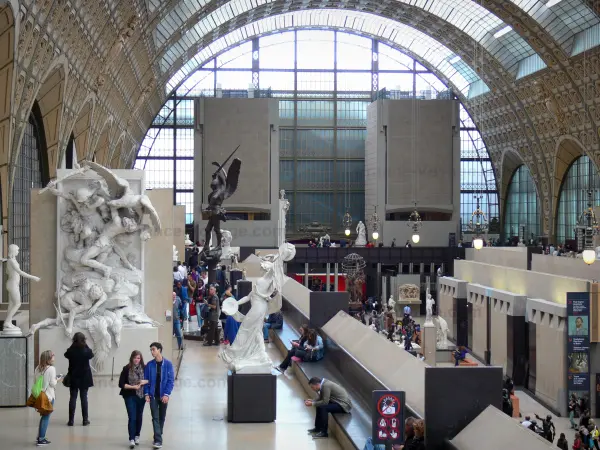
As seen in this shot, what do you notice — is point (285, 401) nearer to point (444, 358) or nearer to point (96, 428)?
point (96, 428)

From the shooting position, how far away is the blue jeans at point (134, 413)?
13417mm

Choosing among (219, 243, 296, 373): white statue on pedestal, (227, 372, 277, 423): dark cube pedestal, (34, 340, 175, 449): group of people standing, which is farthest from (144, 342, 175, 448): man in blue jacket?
(219, 243, 296, 373): white statue on pedestal

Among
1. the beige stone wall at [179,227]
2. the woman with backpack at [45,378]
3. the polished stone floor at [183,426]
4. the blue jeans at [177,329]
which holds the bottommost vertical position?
the polished stone floor at [183,426]

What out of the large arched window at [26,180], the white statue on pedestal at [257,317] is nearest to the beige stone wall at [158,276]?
the white statue on pedestal at [257,317]

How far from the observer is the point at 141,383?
1323 cm

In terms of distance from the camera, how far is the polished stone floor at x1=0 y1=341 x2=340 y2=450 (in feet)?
45.5

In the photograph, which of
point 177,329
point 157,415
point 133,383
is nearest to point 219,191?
point 177,329

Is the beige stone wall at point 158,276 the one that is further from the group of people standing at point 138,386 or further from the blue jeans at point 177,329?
the group of people standing at point 138,386

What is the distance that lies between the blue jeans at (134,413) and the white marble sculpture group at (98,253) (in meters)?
5.14

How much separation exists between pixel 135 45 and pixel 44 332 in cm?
3116

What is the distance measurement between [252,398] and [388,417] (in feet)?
14.1

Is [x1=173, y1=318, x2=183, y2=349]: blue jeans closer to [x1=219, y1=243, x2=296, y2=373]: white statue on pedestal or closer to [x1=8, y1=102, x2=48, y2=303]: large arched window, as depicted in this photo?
[x1=219, y1=243, x2=296, y2=373]: white statue on pedestal

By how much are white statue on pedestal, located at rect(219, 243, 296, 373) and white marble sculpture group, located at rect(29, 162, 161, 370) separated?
3324 mm

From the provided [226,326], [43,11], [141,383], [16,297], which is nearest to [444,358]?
[226,326]
